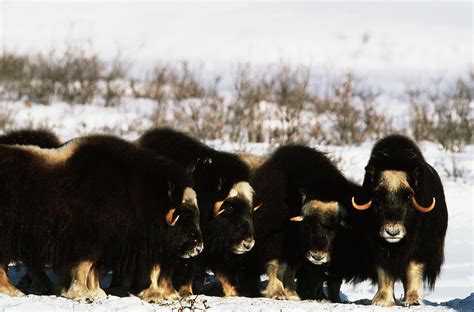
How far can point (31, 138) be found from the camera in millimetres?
7605

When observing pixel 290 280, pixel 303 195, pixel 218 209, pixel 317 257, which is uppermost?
pixel 303 195

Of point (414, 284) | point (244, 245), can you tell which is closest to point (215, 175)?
point (244, 245)

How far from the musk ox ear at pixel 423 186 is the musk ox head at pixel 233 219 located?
115 cm

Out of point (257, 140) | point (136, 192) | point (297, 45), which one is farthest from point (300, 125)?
point (297, 45)

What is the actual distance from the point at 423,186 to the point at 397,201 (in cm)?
26

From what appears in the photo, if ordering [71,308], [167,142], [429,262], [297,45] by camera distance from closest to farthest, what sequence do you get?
[71,308] < [429,262] < [167,142] < [297,45]

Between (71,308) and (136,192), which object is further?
(136,192)

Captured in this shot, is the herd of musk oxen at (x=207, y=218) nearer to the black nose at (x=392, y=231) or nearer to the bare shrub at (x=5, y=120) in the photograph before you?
the black nose at (x=392, y=231)

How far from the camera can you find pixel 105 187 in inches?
254

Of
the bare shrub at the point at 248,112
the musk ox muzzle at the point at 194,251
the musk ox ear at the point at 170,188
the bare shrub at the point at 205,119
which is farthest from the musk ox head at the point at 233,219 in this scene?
the bare shrub at the point at 205,119

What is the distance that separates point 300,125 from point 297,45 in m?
16.3

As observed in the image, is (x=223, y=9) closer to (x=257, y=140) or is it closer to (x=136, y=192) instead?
(x=257, y=140)

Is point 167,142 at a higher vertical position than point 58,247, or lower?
higher

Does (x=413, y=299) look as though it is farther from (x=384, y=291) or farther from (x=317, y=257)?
Result: (x=317, y=257)
